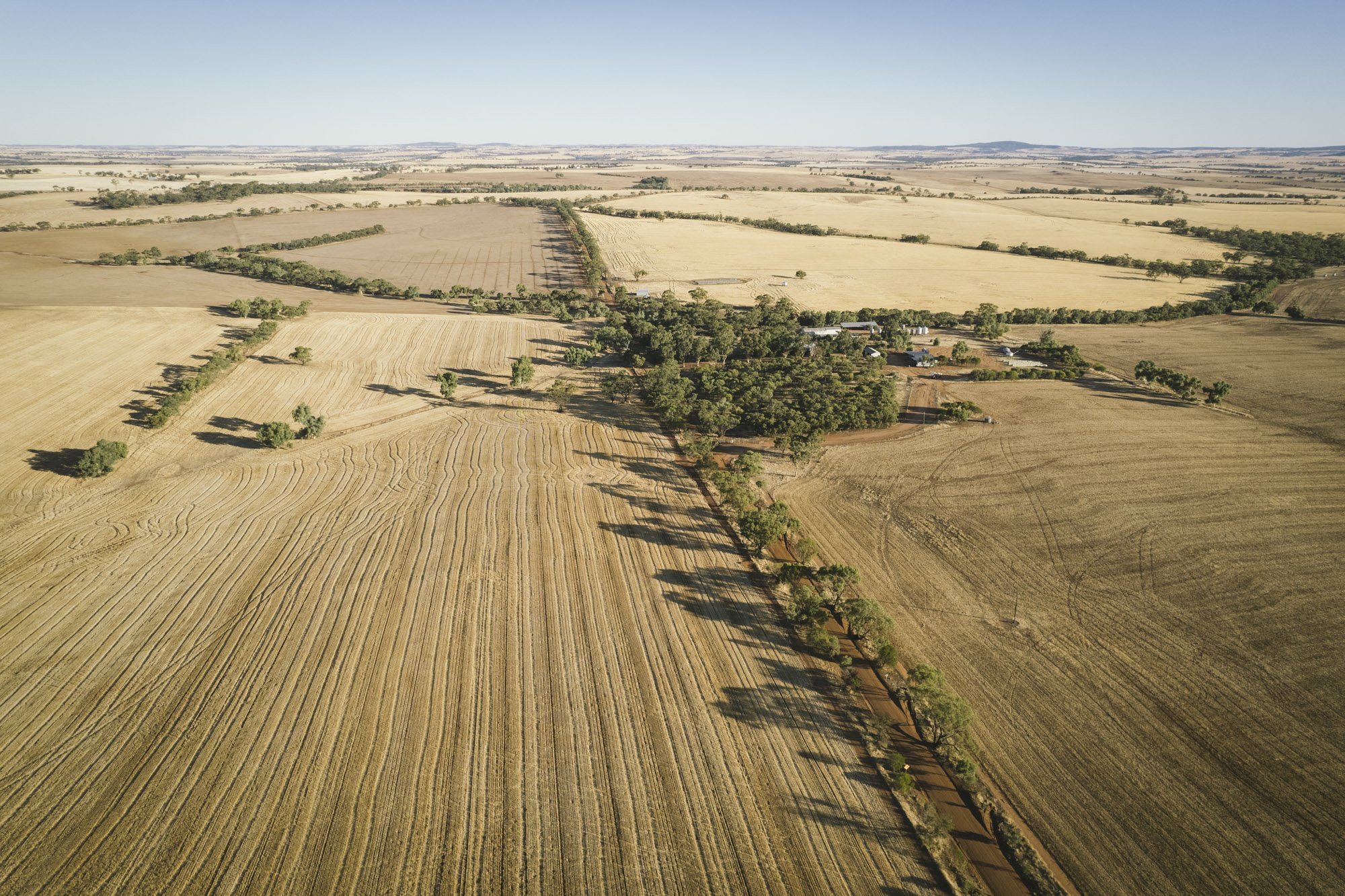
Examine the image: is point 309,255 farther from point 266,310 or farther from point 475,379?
point 475,379

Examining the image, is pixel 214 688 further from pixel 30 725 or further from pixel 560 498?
pixel 560 498

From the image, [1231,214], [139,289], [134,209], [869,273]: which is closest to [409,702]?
[139,289]

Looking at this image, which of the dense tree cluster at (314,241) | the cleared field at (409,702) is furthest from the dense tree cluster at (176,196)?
the cleared field at (409,702)

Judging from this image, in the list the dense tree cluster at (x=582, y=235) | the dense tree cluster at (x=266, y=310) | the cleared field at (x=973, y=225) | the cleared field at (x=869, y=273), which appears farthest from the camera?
the cleared field at (x=973, y=225)

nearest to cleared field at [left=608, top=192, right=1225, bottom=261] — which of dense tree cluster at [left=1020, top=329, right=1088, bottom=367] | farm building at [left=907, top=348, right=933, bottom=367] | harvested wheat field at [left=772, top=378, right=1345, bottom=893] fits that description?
dense tree cluster at [left=1020, top=329, right=1088, bottom=367]

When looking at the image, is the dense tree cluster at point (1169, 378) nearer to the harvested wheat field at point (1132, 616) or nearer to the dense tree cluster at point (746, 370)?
the harvested wheat field at point (1132, 616)

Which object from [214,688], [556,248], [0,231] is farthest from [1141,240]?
[0,231]

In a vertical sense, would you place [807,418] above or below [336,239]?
below
